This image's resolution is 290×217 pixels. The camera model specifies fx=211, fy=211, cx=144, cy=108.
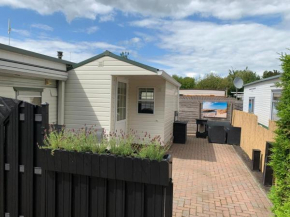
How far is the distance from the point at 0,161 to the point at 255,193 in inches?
186

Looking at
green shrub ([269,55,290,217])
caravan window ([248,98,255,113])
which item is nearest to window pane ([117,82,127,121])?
green shrub ([269,55,290,217])

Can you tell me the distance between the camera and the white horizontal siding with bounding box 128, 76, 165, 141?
26.7ft

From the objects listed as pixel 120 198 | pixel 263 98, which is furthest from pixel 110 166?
pixel 263 98

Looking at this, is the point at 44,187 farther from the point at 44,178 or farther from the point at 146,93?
the point at 146,93

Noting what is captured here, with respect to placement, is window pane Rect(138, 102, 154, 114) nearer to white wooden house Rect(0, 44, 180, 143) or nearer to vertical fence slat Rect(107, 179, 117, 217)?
white wooden house Rect(0, 44, 180, 143)

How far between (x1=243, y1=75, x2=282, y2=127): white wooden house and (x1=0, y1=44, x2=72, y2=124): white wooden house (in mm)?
7061

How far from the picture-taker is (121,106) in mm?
7922

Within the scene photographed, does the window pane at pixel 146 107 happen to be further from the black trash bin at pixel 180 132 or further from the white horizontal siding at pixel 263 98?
the white horizontal siding at pixel 263 98

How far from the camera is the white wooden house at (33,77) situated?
483 centimetres

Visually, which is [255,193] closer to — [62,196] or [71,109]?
[62,196]

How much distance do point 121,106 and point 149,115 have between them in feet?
3.84

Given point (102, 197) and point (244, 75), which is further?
point (244, 75)

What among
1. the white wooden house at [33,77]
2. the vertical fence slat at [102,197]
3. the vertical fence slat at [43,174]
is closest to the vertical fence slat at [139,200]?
the vertical fence slat at [102,197]

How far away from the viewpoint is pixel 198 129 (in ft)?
40.8
